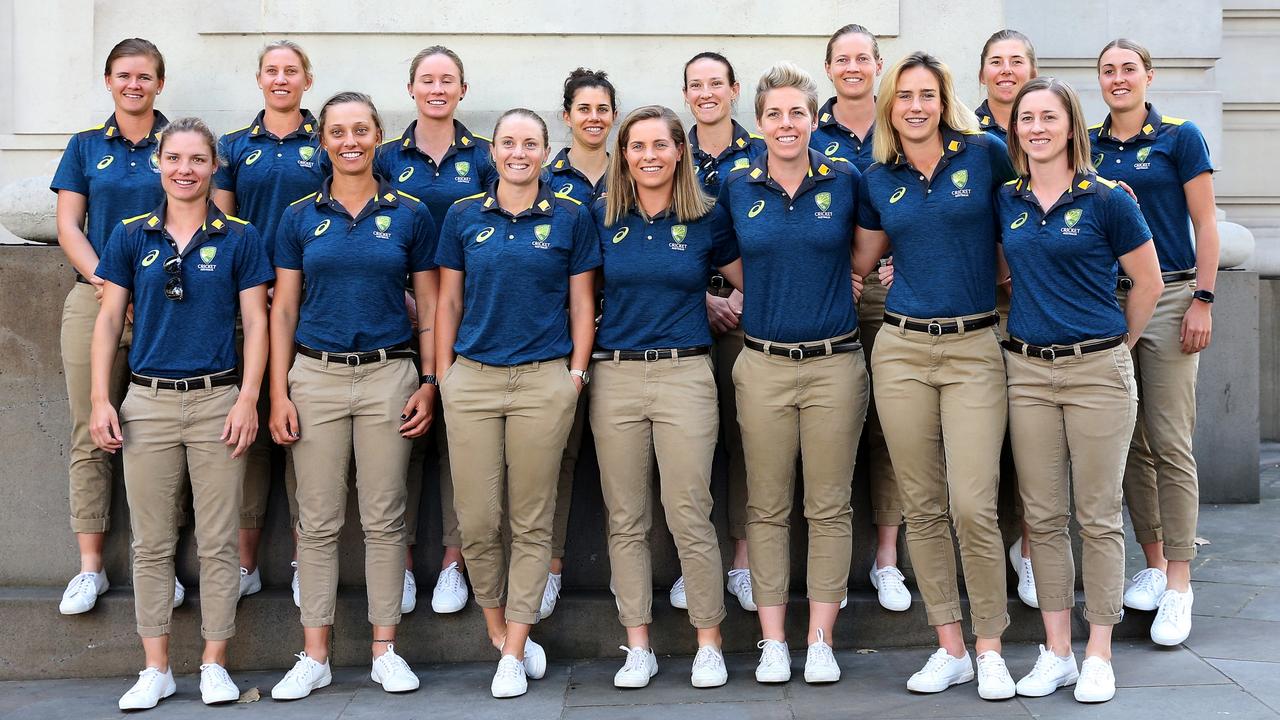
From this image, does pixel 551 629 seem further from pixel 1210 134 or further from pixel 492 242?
pixel 1210 134

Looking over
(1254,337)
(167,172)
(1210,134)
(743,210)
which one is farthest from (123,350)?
(1210,134)

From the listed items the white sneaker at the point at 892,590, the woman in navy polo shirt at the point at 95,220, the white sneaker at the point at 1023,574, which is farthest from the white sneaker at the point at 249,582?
the white sneaker at the point at 1023,574

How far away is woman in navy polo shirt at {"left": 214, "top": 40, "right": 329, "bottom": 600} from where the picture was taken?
5348 millimetres

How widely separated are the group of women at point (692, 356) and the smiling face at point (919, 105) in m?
0.01

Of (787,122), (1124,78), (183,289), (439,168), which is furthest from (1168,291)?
(183,289)

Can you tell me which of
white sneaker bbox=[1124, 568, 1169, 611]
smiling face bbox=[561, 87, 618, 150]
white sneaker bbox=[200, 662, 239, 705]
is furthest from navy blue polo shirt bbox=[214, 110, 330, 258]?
white sneaker bbox=[1124, 568, 1169, 611]

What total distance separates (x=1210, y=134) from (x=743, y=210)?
5.31 meters

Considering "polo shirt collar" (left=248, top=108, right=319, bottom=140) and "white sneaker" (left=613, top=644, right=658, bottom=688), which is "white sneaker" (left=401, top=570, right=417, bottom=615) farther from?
"polo shirt collar" (left=248, top=108, right=319, bottom=140)

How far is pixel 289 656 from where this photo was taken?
17.4 feet

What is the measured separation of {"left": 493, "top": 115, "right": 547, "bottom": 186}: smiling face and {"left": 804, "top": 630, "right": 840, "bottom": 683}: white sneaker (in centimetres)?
214

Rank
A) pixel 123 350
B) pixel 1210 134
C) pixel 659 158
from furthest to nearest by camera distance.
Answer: pixel 1210 134, pixel 123 350, pixel 659 158

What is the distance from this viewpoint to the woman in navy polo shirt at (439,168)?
17.5ft

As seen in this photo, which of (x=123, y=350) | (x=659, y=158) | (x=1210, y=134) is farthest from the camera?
(x=1210, y=134)

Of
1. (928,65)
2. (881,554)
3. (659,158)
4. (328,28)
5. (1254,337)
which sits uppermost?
(328,28)
